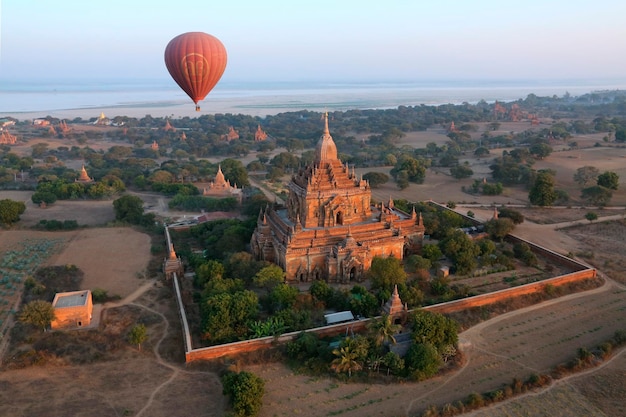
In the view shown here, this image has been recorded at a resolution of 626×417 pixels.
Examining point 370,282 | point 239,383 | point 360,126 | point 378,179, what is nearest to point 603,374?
point 370,282

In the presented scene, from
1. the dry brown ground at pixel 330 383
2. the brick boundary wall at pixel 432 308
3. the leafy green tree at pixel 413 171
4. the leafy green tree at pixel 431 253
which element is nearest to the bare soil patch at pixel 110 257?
the brick boundary wall at pixel 432 308

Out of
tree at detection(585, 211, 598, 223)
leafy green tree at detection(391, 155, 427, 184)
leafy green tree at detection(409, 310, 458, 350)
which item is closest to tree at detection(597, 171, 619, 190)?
tree at detection(585, 211, 598, 223)

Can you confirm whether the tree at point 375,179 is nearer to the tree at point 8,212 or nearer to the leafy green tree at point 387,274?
the leafy green tree at point 387,274

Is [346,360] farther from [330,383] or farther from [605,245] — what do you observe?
[605,245]

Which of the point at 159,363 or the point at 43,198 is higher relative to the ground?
the point at 43,198

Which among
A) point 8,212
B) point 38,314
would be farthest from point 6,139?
point 38,314

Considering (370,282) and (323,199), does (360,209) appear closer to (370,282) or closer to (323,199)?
(323,199)
